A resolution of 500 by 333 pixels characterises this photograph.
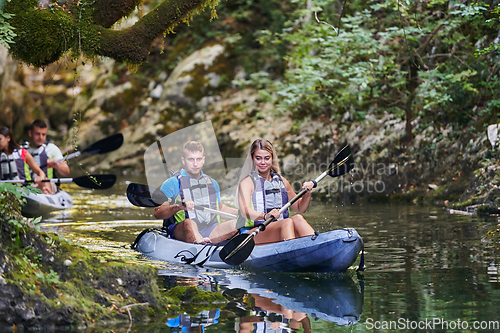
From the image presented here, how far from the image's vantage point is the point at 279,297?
443 cm

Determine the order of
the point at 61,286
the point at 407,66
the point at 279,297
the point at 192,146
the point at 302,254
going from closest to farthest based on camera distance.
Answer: the point at 61,286
the point at 279,297
the point at 302,254
the point at 192,146
the point at 407,66

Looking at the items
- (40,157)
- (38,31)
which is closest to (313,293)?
(38,31)

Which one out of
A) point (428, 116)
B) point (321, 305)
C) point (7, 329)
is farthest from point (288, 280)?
point (428, 116)

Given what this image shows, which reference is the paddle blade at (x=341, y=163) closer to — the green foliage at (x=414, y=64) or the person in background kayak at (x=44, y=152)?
the green foliage at (x=414, y=64)

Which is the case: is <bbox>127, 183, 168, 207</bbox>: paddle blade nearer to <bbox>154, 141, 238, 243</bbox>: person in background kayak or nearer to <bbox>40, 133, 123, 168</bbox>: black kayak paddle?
<bbox>154, 141, 238, 243</bbox>: person in background kayak

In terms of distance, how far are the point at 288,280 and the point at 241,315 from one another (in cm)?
133

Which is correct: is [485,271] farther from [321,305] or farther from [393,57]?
[393,57]

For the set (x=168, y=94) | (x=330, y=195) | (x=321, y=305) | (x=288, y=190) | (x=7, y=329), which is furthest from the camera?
(x=168, y=94)

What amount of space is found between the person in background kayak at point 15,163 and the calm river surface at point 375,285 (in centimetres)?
131

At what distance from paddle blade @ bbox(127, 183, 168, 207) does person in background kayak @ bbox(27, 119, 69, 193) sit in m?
3.61

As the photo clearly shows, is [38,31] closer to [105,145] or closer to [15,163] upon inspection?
[105,145]

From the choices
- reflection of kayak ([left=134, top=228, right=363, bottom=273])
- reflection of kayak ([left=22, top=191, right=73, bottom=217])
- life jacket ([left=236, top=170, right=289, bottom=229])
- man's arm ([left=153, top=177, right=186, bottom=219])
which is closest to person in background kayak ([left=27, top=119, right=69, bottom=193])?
reflection of kayak ([left=22, top=191, right=73, bottom=217])

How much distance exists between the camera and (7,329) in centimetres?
329

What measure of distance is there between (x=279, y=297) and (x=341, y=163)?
2078 millimetres
